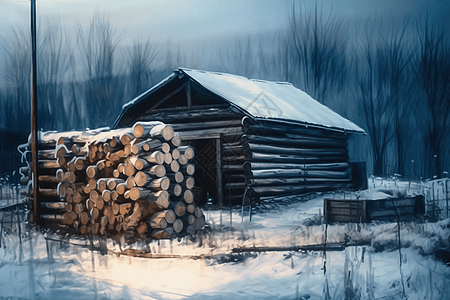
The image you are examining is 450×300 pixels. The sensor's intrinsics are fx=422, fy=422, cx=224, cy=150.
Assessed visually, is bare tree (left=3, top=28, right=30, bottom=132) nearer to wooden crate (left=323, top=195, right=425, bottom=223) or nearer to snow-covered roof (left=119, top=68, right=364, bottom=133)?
snow-covered roof (left=119, top=68, right=364, bottom=133)

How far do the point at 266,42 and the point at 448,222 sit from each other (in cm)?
414

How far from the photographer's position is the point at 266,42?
7.43 metres

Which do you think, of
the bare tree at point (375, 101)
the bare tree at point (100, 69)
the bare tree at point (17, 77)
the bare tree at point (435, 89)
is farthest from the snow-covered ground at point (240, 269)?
the bare tree at point (100, 69)

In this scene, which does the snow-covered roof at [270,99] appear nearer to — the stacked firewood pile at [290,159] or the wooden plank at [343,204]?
the stacked firewood pile at [290,159]

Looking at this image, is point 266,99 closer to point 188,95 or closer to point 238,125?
point 238,125

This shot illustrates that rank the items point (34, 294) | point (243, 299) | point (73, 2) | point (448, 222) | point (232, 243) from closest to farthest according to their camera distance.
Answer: point (243, 299) → point (34, 294) → point (448, 222) → point (232, 243) → point (73, 2)

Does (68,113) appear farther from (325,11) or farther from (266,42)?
(325,11)

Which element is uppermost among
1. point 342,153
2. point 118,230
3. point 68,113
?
point 68,113

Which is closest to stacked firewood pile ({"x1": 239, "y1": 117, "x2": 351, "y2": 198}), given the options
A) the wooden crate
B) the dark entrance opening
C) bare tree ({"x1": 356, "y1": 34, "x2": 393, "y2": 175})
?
the dark entrance opening

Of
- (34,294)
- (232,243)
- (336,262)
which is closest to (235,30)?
(232,243)

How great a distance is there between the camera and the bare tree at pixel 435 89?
6.44 m

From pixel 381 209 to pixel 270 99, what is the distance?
4.16 meters

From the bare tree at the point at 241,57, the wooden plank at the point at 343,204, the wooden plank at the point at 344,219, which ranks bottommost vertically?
the wooden plank at the point at 344,219

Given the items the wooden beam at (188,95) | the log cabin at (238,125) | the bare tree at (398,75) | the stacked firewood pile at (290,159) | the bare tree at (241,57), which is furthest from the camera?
the stacked firewood pile at (290,159)
